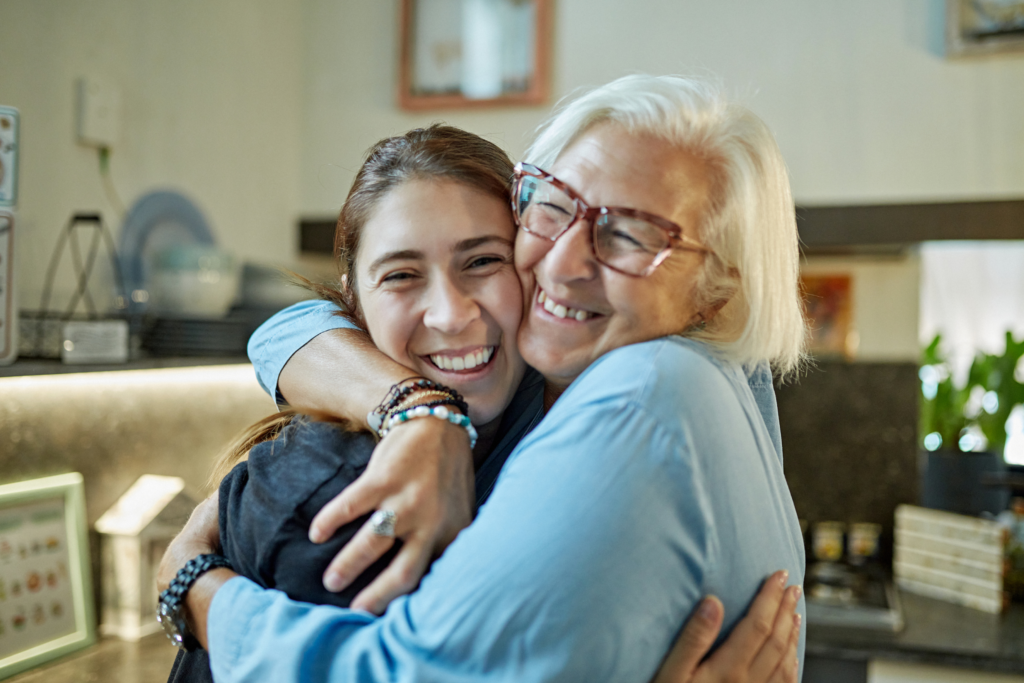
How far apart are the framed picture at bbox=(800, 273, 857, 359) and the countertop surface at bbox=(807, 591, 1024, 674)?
91 cm

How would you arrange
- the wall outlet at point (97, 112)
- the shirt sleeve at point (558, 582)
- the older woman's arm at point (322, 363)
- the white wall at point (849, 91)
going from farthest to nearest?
the white wall at point (849, 91), the wall outlet at point (97, 112), the older woman's arm at point (322, 363), the shirt sleeve at point (558, 582)

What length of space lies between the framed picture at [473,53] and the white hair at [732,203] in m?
1.82

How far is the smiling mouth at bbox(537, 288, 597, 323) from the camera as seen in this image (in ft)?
3.04

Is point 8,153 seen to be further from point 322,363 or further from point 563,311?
point 563,311

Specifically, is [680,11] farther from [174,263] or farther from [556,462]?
[556,462]

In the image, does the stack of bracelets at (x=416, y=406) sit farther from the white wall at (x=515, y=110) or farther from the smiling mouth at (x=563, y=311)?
the white wall at (x=515, y=110)

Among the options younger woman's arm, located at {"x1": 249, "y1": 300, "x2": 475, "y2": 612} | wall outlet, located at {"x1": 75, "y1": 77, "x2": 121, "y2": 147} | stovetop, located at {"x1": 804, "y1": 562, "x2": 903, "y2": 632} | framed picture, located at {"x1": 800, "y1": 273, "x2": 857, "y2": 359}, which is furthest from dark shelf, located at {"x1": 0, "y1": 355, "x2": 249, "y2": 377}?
framed picture, located at {"x1": 800, "y1": 273, "x2": 857, "y2": 359}

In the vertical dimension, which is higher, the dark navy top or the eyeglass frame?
the eyeglass frame

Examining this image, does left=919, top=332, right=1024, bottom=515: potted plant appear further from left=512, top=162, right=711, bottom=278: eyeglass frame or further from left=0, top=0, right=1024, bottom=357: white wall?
left=512, top=162, right=711, bottom=278: eyeglass frame

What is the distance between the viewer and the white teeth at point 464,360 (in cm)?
107

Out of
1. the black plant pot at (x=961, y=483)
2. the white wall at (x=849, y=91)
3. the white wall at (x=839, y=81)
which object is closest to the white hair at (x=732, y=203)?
the white wall at (x=849, y=91)

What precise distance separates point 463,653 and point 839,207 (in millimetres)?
2137

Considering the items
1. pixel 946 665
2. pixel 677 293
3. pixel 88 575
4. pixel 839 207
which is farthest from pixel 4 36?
pixel 946 665

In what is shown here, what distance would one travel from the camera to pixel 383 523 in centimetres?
78
